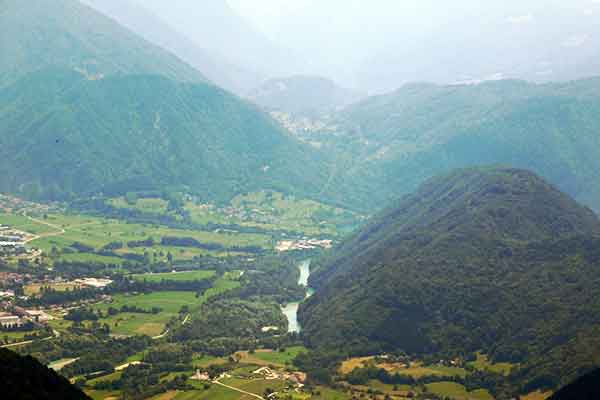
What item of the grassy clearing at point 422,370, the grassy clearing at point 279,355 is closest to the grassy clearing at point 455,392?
the grassy clearing at point 422,370

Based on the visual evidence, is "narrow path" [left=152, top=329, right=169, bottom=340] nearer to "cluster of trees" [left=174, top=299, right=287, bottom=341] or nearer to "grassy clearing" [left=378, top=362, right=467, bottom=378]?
"cluster of trees" [left=174, top=299, right=287, bottom=341]

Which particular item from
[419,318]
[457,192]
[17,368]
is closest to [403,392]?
[419,318]

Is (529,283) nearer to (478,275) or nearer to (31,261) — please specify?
(478,275)

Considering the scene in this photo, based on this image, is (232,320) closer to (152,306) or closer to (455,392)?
(152,306)

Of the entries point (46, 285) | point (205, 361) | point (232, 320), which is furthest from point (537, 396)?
point (46, 285)

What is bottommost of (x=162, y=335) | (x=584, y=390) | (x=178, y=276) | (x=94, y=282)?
(x=162, y=335)

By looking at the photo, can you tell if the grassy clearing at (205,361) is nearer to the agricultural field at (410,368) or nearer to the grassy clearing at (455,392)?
the agricultural field at (410,368)
